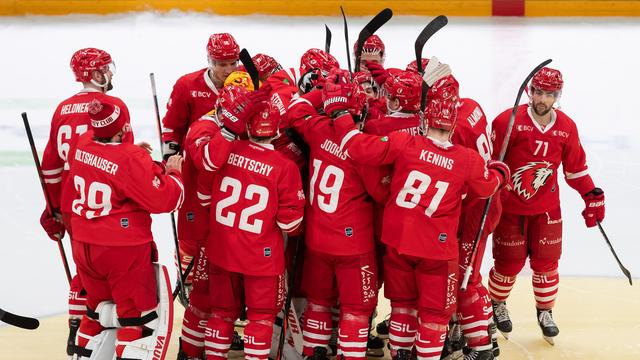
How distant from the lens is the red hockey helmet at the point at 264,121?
4.45 m

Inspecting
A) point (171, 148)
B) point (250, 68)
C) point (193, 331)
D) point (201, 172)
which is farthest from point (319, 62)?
point (193, 331)

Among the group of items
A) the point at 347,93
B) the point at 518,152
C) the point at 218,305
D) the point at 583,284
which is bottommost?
the point at 583,284

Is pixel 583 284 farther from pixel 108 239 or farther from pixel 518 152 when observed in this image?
pixel 108 239

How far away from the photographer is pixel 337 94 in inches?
178

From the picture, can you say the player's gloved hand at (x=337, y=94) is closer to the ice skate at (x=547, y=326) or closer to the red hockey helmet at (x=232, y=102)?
the red hockey helmet at (x=232, y=102)

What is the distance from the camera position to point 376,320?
5.80 m

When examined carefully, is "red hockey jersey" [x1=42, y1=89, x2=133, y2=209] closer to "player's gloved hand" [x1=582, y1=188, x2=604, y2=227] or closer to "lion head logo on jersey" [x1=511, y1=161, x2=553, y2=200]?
"lion head logo on jersey" [x1=511, y1=161, x2=553, y2=200]

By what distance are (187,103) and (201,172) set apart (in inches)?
36.8

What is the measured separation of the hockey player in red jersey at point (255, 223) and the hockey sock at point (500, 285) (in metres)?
1.41

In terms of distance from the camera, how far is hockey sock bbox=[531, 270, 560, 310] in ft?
18.0

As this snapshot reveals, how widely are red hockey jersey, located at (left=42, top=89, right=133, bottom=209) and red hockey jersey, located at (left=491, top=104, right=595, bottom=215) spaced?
6.52 ft

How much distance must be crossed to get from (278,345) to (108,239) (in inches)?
41.0

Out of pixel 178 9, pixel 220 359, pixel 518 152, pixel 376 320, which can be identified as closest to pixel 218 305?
pixel 220 359

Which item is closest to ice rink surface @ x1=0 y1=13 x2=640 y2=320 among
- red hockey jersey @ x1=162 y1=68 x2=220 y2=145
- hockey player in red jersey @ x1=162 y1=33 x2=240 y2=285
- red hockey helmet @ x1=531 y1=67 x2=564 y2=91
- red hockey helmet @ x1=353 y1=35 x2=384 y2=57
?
hockey player in red jersey @ x1=162 y1=33 x2=240 y2=285
